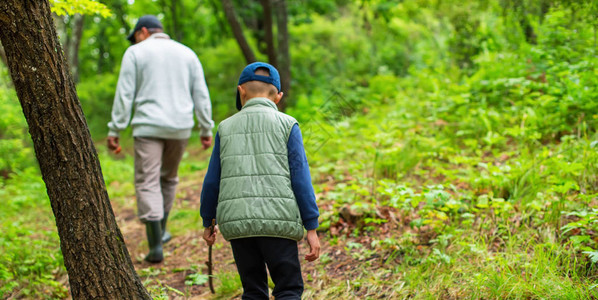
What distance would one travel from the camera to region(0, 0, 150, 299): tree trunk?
2.03m

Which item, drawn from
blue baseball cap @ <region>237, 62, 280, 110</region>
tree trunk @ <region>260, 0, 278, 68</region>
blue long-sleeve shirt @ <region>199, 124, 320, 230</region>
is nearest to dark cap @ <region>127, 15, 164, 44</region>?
blue baseball cap @ <region>237, 62, 280, 110</region>

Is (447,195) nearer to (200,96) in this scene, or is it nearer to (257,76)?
(257,76)

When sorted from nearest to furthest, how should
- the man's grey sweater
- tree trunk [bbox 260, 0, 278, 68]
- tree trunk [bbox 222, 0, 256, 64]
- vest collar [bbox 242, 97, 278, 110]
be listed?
vest collar [bbox 242, 97, 278, 110] → the man's grey sweater → tree trunk [bbox 222, 0, 256, 64] → tree trunk [bbox 260, 0, 278, 68]

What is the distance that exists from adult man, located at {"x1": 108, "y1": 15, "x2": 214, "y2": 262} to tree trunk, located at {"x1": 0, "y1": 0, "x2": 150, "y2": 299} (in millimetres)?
1475

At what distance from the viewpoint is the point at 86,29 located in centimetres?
1944

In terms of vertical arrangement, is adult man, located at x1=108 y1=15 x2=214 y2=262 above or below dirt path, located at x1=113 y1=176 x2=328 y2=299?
above

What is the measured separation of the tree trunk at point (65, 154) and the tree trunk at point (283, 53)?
7406 millimetres

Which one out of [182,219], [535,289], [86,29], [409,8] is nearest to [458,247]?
[535,289]

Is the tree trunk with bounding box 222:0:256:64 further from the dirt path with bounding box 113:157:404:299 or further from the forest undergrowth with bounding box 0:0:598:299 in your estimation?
the dirt path with bounding box 113:157:404:299

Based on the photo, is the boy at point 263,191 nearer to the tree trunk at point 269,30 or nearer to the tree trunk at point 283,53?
the tree trunk at point 269,30

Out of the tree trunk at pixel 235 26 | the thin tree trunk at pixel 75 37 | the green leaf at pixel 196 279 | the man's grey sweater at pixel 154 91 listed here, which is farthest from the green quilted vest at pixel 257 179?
the thin tree trunk at pixel 75 37

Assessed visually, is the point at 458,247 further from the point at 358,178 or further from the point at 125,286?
the point at 125,286

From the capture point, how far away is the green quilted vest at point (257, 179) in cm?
212

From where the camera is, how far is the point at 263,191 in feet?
6.99
